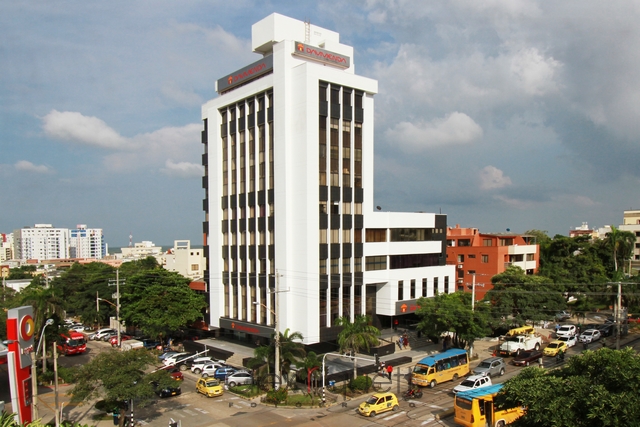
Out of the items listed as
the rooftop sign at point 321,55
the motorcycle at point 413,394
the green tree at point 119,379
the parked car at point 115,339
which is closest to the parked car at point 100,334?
the parked car at point 115,339

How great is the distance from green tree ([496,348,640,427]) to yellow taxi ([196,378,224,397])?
92.7ft

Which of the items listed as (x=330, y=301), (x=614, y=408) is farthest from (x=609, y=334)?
(x=614, y=408)

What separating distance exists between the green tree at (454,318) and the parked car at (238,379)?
18.1 meters

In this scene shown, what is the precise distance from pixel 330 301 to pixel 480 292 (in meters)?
34.3

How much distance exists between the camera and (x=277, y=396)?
3956 cm

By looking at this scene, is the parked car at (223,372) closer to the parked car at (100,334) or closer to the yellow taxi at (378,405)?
the yellow taxi at (378,405)

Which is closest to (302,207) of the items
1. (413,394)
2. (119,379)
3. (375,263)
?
(375,263)

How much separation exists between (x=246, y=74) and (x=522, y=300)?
41280mm

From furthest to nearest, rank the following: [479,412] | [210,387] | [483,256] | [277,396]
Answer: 1. [483,256]
2. [210,387]
3. [277,396]
4. [479,412]

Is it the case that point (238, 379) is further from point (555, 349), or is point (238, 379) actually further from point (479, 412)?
point (555, 349)

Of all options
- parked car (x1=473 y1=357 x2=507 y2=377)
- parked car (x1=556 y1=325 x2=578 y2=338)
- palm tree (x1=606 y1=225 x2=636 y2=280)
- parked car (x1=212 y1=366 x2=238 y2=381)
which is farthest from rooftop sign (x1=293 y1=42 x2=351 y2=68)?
palm tree (x1=606 y1=225 x2=636 y2=280)

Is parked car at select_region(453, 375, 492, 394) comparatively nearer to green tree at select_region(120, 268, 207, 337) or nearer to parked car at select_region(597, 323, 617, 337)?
parked car at select_region(597, 323, 617, 337)

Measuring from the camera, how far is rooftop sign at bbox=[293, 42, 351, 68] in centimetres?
5222

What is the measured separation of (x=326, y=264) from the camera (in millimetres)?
51750
